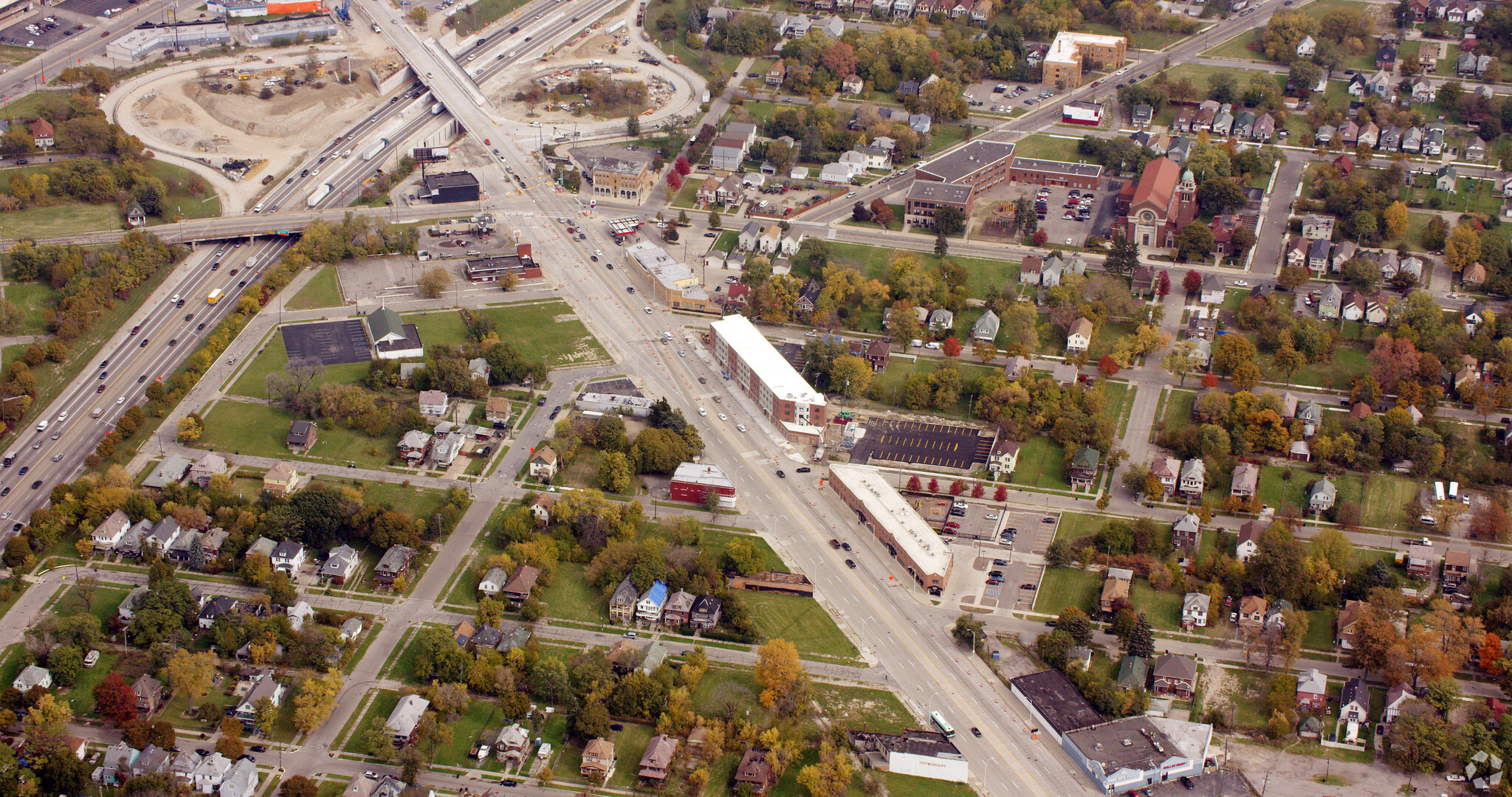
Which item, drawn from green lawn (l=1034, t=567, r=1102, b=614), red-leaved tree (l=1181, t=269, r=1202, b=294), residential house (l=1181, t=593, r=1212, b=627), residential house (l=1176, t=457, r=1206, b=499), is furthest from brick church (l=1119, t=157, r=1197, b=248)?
residential house (l=1181, t=593, r=1212, b=627)

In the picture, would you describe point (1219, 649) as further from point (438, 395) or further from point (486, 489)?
point (438, 395)

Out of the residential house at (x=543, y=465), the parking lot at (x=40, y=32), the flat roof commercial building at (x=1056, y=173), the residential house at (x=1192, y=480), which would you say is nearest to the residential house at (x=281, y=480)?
the residential house at (x=543, y=465)

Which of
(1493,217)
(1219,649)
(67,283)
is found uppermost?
(1493,217)

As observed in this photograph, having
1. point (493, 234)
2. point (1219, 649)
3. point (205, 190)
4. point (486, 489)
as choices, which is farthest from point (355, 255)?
point (1219, 649)

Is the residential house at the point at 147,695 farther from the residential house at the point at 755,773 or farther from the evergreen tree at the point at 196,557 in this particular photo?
the residential house at the point at 755,773

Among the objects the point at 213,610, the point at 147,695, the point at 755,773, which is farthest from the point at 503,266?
the point at 755,773

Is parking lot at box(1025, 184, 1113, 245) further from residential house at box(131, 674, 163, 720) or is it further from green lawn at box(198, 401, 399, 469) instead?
residential house at box(131, 674, 163, 720)
